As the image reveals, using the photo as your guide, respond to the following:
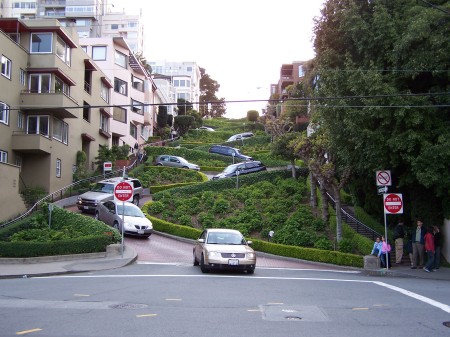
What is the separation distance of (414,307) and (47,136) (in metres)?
28.7

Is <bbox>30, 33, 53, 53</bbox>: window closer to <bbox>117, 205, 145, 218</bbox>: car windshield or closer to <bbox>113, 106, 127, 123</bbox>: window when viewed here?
<bbox>117, 205, 145, 218</bbox>: car windshield

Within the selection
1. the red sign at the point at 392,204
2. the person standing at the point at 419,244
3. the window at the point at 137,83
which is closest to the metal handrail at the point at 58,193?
the red sign at the point at 392,204

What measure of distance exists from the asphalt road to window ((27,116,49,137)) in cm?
2067

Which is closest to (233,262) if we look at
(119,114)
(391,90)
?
(391,90)

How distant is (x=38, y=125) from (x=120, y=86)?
72.5 feet

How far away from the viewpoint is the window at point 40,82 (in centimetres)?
3506

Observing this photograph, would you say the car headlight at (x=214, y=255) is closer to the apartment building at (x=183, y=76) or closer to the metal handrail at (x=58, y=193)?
the metal handrail at (x=58, y=193)

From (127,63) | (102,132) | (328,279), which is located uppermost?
(127,63)

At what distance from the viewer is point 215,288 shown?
13836mm

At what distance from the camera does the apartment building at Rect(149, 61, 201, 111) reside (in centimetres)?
12650

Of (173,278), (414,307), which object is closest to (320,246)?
(173,278)

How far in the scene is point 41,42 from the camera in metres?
35.3

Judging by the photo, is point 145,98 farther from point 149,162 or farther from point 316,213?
point 316,213

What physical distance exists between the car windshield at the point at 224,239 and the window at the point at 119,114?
1487 inches
